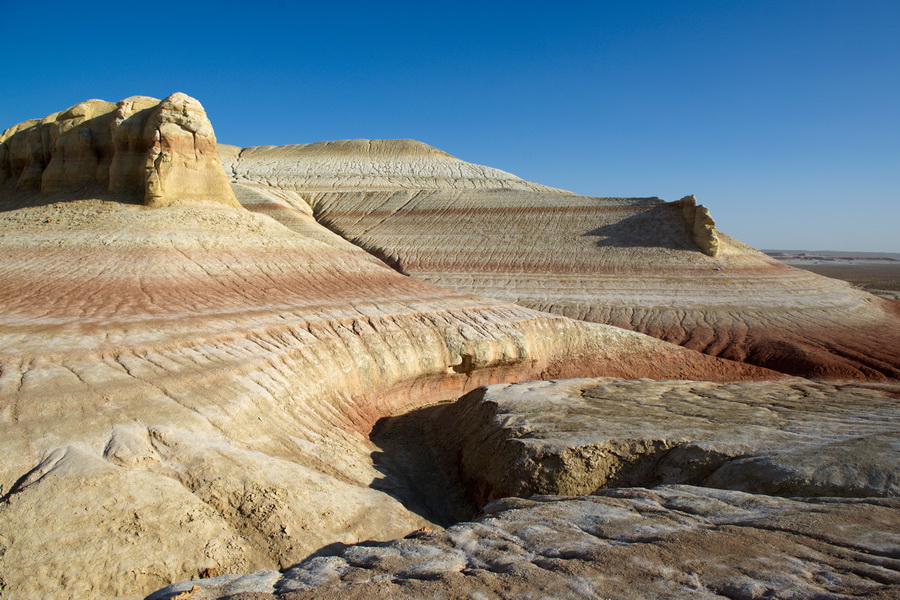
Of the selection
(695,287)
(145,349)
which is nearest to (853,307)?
(695,287)

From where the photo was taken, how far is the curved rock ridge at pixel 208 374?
20.2 ft

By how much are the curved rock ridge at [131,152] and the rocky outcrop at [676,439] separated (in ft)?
44.6

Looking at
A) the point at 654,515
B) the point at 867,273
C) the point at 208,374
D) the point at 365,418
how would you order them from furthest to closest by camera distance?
the point at 867,273, the point at 365,418, the point at 208,374, the point at 654,515

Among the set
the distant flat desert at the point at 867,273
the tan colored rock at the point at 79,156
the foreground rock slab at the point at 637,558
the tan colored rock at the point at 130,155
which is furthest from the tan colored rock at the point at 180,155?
the distant flat desert at the point at 867,273

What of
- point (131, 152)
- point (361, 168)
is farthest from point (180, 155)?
point (361, 168)

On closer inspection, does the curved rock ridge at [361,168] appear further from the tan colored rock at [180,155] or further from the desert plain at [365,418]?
the tan colored rock at [180,155]

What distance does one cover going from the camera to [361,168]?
52.4m

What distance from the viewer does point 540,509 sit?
21.0ft

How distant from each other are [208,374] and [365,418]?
13.2 ft

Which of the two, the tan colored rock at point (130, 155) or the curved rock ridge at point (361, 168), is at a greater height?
the curved rock ridge at point (361, 168)

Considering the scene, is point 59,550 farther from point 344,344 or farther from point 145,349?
point 344,344

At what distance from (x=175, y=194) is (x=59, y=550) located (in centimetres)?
1600

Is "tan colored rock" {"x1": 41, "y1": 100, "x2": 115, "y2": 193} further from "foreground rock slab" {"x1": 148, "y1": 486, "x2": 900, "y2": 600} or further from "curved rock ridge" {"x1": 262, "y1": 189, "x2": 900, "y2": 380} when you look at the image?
"foreground rock slab" {"x1": 148, "y1": 486, "x2": 900, "y2": 600}

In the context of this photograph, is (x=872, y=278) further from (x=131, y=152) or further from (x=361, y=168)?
(x=131, y=152)
